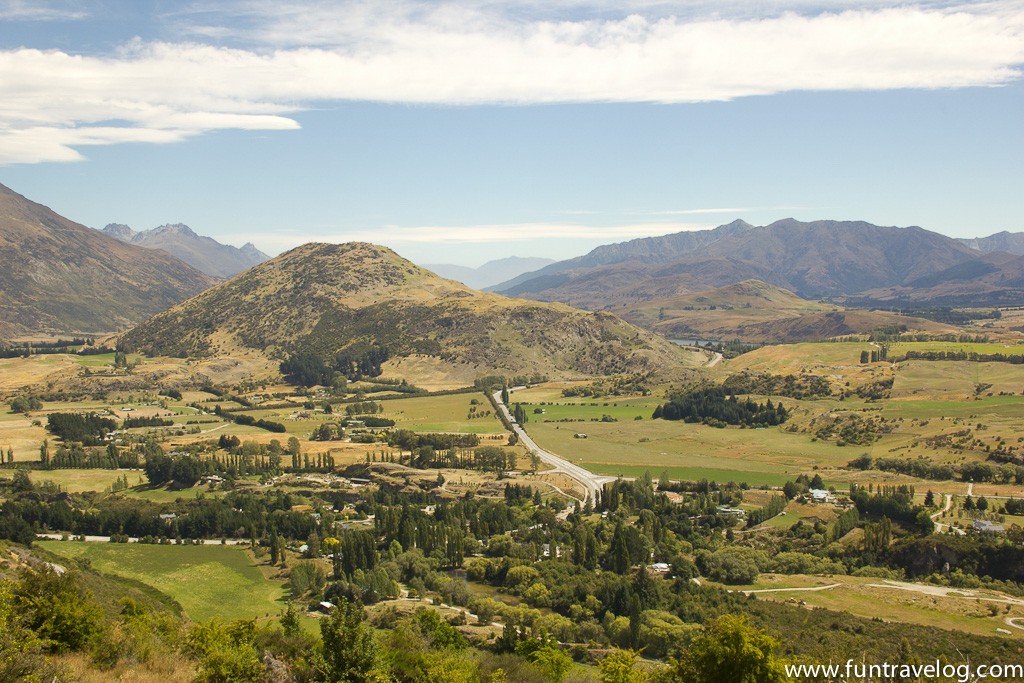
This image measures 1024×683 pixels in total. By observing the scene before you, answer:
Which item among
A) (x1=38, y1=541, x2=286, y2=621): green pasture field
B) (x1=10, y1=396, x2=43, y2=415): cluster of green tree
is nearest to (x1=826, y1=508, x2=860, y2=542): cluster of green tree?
(x1=38, y1=541, x2=286, y2=621): green pasture field

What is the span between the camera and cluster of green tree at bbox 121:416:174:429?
162m

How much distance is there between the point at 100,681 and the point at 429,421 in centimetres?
13008

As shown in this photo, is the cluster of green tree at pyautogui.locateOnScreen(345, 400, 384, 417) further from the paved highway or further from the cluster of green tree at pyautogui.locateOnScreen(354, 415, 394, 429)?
the paved highway

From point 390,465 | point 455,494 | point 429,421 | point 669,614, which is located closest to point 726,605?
point 669,614

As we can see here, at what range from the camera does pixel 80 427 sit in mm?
151375

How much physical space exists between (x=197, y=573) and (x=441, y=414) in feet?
303

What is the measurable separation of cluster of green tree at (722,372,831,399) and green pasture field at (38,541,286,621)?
12273 centimetres

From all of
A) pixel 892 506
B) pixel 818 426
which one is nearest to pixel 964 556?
pixel 892 506

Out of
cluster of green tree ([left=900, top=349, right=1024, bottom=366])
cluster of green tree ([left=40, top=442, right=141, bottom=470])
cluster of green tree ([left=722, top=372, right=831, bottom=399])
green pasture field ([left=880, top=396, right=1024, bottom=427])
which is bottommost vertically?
cluster of green tree ([left=40, top=442, right=141, bottom=470])

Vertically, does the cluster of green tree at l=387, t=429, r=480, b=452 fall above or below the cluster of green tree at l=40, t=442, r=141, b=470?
above

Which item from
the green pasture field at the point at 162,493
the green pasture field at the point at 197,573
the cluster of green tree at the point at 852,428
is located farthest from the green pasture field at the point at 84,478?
the cluster of green tree at the point at 852,428

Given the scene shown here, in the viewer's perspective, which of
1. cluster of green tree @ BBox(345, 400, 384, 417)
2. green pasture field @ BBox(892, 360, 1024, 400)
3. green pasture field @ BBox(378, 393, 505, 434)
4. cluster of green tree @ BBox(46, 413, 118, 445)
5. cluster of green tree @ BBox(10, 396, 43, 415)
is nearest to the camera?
cluster of green tree @ BBox(46, 413, 118, 445)

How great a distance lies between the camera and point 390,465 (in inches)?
4850

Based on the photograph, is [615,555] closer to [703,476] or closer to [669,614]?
[669,614]
